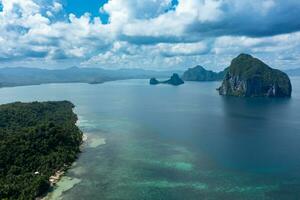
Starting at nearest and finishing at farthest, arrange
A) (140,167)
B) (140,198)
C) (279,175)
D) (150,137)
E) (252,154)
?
(140,198) → (279,175) → (140,167) → (252,154) → (150,137)

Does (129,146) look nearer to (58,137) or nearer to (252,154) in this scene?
(58,137)

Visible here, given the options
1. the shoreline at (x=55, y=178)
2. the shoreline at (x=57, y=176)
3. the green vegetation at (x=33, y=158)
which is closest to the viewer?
the green vegetation at (x=33, y=158)

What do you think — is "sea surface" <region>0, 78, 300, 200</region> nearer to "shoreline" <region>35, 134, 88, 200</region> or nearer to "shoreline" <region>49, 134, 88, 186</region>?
"shoreline" <region>35, 134, 88, 200</region>

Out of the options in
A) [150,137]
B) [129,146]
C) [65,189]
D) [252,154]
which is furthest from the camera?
[150,137]

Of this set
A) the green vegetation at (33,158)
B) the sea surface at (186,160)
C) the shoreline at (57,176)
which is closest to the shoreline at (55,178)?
the shoreline at (57,176)

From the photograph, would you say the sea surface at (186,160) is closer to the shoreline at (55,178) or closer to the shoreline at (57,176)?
the shoreline at (55,178)

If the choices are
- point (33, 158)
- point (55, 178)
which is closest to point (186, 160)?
point (55, 178)

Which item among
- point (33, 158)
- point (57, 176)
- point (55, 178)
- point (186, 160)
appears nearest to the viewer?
point (55, 178)

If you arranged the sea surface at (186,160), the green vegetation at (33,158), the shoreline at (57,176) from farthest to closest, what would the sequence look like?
the shoreline at (57,176) < the sea surface at (186,160) < the green vegetation at (33,158)

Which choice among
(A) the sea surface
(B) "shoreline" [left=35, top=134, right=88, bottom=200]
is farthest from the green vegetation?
(A) the sea surface

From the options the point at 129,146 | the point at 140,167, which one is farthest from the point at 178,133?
the point at 140,167

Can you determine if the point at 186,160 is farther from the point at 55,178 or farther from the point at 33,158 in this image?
the point at 33,158
